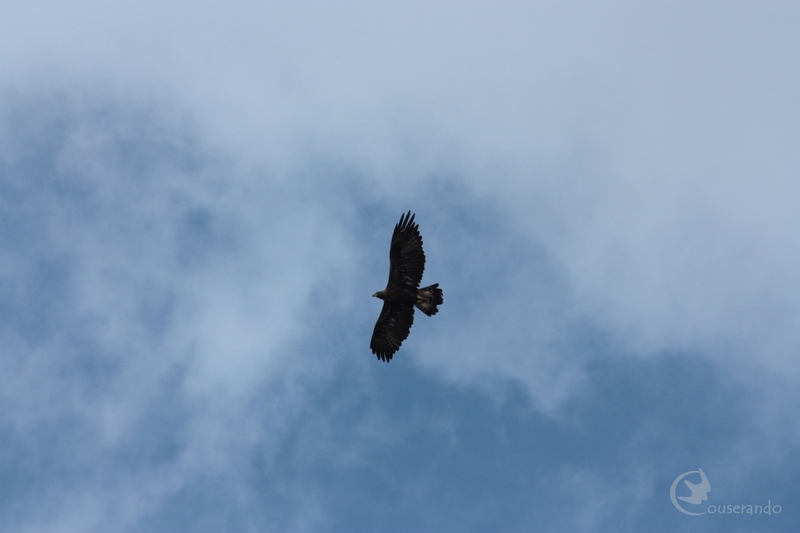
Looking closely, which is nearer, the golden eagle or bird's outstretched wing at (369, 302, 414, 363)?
the golden eagle

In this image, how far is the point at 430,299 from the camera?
33.0 meters

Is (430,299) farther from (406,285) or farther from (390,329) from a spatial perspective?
(390,329)

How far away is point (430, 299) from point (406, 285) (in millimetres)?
1172

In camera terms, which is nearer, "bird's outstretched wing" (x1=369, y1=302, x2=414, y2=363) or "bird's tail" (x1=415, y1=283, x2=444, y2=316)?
"bird's tail" (x1=415, y1=283, x2=444, y2=316)

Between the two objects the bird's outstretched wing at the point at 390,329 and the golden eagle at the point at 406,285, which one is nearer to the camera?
the golden eagle at the point at 406,285

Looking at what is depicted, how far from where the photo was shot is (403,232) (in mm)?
32562

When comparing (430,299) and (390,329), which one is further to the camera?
(390,329)

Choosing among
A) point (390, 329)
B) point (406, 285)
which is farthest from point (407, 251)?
point (390, 329)

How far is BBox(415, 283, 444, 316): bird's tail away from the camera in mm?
32969

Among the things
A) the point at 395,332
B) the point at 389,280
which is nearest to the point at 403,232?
the point at 389,280

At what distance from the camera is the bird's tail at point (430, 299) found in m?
33.0

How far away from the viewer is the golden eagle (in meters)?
32.5

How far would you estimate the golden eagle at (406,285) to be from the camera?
107 ft

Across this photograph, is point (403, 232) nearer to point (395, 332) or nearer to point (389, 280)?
point (389, 280)
